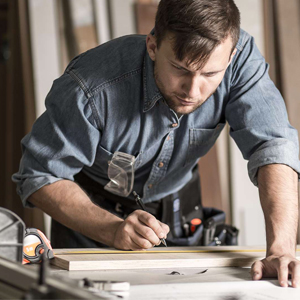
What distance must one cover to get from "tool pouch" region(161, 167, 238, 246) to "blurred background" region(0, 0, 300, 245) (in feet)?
3.12

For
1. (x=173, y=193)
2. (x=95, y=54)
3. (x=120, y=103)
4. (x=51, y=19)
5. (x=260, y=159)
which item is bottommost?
(x=173, y=193)

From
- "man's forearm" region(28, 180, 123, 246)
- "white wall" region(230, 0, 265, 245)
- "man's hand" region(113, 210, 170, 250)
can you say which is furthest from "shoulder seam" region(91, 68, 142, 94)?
"white wall" region(230, 0, 265, 245)

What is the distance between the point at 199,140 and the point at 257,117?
0.26 metres

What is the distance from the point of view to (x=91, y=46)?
340 cm

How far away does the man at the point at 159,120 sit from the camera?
134 centimetres

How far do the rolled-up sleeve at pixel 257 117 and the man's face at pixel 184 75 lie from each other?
21cm

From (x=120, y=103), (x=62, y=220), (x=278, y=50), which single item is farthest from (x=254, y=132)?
(x=278, y=50)

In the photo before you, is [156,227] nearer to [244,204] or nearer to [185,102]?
[185,102]

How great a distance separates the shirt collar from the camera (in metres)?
1.56

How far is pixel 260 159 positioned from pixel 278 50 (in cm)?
171

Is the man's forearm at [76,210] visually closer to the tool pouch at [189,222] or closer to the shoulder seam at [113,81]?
the shoulder seam at [113,81]

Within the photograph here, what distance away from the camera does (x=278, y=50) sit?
3006mm

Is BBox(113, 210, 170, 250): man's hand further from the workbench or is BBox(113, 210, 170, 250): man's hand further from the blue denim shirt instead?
the blue denim shirt

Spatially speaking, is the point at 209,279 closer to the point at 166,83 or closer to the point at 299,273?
the point at 299,273
